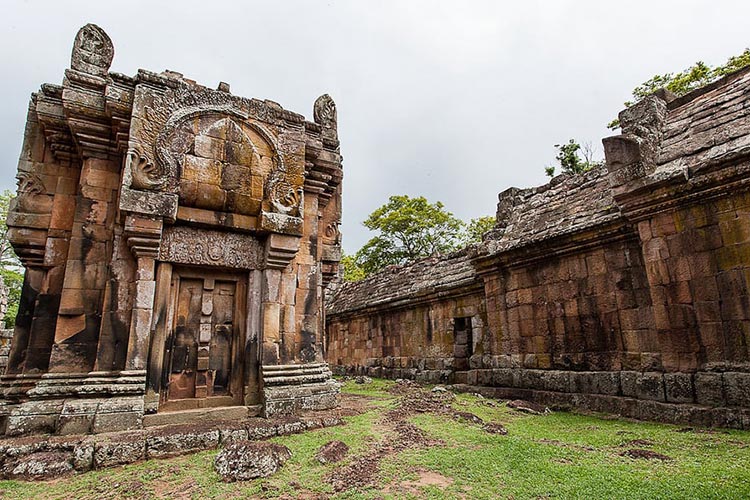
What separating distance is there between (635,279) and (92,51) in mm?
8766

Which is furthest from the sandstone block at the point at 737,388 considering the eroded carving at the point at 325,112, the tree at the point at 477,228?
the tree at the point at 477,228

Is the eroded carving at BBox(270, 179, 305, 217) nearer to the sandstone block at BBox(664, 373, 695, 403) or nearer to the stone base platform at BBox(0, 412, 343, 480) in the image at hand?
the stone base platform at BBox(0, 412, 343, 480)

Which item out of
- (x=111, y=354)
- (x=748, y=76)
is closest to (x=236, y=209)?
(x=111, y=354)

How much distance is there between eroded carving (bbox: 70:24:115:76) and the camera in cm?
548

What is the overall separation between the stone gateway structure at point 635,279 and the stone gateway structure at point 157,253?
447 centimetres

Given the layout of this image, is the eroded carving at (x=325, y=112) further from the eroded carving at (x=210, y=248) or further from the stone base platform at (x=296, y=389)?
the stone base platform at (x=296, y=389)

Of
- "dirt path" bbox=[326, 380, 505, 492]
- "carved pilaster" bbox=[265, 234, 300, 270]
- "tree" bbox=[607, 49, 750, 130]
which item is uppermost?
"tree" bbox=[607, 49, 750, 130]

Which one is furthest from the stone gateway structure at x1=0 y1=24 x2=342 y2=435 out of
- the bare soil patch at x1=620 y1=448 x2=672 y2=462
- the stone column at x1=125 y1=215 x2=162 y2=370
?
the bare soil patch at x1=620 y1=448 x2=672 y2=462

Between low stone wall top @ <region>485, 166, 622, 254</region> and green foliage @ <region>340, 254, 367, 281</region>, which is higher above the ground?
green foliage @ <region>340, 254, 367, 281</region>

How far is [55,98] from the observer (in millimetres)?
5637

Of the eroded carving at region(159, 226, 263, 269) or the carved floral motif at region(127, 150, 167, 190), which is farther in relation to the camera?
the eroded carving at region(159, 226, 263, 269)

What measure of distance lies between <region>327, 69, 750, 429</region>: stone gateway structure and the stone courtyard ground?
108 cm

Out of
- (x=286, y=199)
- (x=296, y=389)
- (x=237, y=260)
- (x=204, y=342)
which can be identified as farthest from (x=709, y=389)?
(x=204, y=342)

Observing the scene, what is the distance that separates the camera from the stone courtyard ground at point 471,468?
3.14 meters
